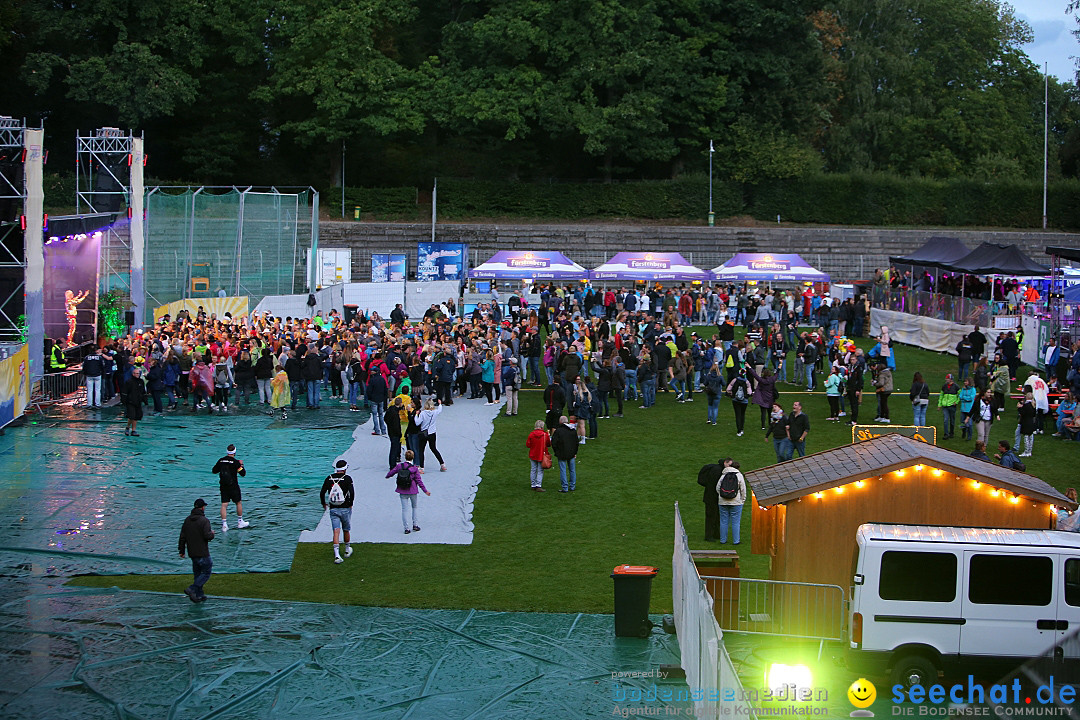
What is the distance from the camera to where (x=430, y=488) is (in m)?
17.9

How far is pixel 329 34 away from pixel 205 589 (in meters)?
42.7

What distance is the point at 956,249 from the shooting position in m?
36.0

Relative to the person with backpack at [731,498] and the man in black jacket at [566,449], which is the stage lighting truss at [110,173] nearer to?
→ the man in black jacket at [566,449]

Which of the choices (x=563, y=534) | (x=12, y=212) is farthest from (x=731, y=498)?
(x=12, y=212)

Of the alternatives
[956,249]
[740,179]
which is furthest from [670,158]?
[956,249]

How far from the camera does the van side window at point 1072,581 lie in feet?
33.7

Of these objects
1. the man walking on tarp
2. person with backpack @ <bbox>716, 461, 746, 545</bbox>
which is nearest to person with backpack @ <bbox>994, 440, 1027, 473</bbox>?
person with backpack @ <bbox>716, 461, 746, 545</bbox>

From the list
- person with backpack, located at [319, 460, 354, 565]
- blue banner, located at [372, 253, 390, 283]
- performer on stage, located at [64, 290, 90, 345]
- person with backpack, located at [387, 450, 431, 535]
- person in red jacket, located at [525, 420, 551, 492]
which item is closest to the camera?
person with backpack, located at [319, 460, 354, 565]

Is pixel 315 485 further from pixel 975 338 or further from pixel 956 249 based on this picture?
pixel 956 249

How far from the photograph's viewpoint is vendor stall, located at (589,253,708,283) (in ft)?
118

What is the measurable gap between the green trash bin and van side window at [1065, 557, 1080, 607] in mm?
3883

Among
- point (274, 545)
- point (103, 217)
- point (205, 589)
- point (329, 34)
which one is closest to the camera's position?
point (205, 589)

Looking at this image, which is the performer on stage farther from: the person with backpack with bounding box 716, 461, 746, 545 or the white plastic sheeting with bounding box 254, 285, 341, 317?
the person with backpack with bounding box 716, 461, 746, 545

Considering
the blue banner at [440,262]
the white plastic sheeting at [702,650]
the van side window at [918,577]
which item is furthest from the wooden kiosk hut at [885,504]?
the blue banner at [440,262]
